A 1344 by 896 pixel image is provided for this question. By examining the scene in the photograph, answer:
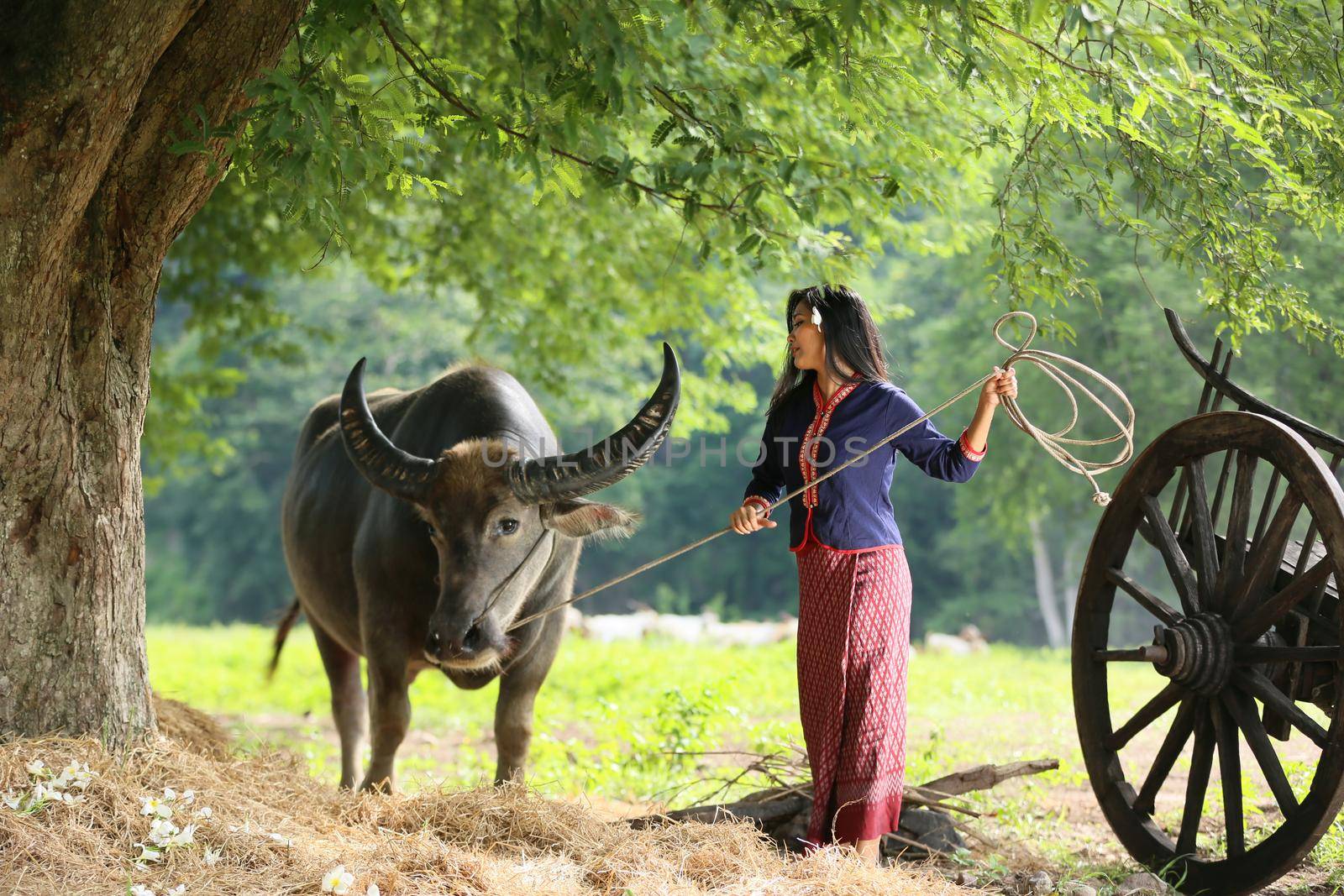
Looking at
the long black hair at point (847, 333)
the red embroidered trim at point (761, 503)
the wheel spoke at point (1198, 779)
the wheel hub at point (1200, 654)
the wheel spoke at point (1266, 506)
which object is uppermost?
the long black hair at point (847, 333)

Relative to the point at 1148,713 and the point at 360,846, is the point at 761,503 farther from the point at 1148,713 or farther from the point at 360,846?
the point at 360,846

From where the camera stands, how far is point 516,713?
17.6 ft

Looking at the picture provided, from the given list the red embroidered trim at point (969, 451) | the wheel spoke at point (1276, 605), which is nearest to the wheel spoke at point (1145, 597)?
the wheel spoke at point (1276, 605)

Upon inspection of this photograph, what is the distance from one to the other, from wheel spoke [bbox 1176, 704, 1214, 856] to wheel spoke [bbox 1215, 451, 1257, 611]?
1.44ft

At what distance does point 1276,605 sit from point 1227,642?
263 millimetres

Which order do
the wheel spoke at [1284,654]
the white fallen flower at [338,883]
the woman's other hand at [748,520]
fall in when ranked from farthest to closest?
the woman's other hand at [748,520] < the wheel spoke at [1284,654] < the white fallen flower at [338,883]

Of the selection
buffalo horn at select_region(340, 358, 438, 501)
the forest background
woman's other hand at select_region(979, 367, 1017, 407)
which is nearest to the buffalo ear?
the forest background

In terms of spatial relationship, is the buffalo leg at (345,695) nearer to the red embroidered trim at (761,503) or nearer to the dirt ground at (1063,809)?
the dirt ground at (1063,809)

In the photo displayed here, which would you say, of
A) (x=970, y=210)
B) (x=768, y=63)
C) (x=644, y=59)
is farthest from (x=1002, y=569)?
(x=644, y=59)

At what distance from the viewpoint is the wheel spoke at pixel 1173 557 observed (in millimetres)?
4008

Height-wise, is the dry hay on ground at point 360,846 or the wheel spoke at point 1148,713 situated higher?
the wheel spoke at point 1148,713

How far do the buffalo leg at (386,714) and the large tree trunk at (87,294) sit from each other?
1191 millimetres

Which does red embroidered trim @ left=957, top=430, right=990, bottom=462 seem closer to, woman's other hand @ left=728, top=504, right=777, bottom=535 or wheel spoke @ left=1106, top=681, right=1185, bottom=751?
woman's other hand @ left=728, top=504, right=777, bottom=535

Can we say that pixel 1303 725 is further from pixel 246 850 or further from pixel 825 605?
pixel 246 850
